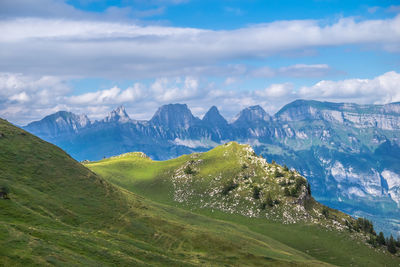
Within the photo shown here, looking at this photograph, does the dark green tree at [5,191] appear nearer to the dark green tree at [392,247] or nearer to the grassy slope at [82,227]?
the grassy slope at [82,227]

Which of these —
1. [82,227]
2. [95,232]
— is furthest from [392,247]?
[82,227]

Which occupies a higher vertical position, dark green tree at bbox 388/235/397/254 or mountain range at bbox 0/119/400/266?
mountain range at bbox 0/119/400/266

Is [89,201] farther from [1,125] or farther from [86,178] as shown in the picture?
[1,125]

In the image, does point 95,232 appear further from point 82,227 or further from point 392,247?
point 392,247

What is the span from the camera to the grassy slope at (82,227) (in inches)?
3324

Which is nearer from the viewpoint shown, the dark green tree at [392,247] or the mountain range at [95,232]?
the mountain range at [95,232]

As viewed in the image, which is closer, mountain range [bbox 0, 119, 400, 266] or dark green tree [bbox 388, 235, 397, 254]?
mountain range [bbox 0, 119, 400, 266]

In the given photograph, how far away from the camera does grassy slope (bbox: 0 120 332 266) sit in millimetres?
84431

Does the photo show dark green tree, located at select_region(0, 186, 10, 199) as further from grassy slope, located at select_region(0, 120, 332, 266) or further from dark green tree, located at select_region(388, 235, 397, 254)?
dark green tree, located at select_region(388, 235, 397, 254)

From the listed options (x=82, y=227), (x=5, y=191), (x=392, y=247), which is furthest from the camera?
(x=392, y=247)

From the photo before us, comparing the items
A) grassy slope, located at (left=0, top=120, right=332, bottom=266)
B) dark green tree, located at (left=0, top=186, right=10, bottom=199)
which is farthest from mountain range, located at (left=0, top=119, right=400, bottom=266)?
grassy slope, located at (left=0, top=120, right=332, bottom=266)

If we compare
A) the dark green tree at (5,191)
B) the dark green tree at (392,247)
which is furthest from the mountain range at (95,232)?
the dark green tree at (392,247)

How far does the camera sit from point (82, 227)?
391ft

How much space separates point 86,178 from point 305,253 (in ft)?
407
